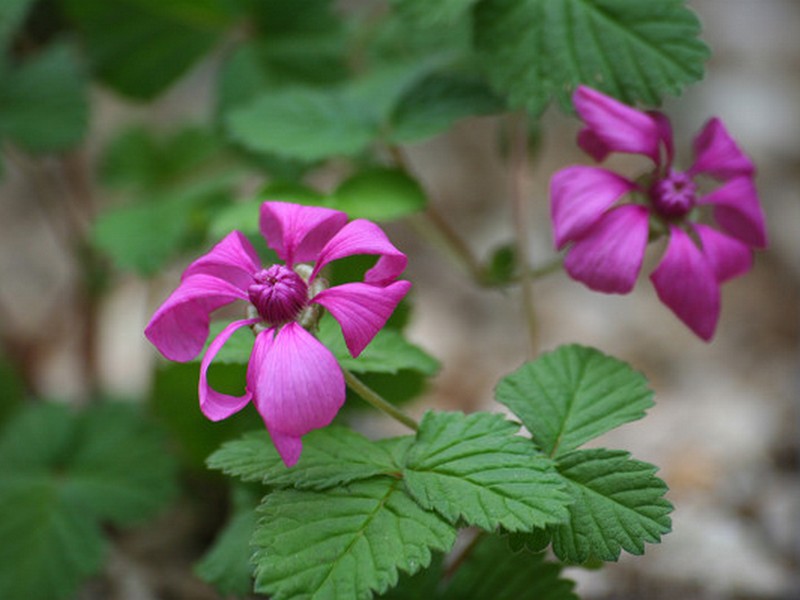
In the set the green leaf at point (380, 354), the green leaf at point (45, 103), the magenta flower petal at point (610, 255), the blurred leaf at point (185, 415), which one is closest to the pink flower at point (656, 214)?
the magenta flower petal at point (610, 255)

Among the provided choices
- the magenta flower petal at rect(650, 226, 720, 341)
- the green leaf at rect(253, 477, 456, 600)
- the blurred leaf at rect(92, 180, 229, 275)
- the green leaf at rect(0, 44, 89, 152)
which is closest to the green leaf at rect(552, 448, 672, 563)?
the green leaf at rect(253, 477, 456, 600)

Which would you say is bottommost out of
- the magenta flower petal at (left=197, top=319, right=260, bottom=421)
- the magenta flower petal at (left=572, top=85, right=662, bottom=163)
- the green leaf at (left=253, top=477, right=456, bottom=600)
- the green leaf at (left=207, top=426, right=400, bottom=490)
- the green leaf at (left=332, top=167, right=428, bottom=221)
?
the green leaf at (left=253, top=477, right=456, bottom=600)

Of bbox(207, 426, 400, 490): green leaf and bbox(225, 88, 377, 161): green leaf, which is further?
bbox(225, 88, 377, 161): green leaf

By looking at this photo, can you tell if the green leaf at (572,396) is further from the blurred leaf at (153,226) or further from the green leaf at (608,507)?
the blurred leaf at (153,226)

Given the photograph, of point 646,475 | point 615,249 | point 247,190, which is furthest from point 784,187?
point 646,475

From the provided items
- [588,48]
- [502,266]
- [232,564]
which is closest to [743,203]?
[588,48]

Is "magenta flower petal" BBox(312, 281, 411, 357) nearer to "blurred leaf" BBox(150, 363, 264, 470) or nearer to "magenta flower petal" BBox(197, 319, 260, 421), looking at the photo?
"magenta flower petal" BBox(197, 319, 260, 421)
